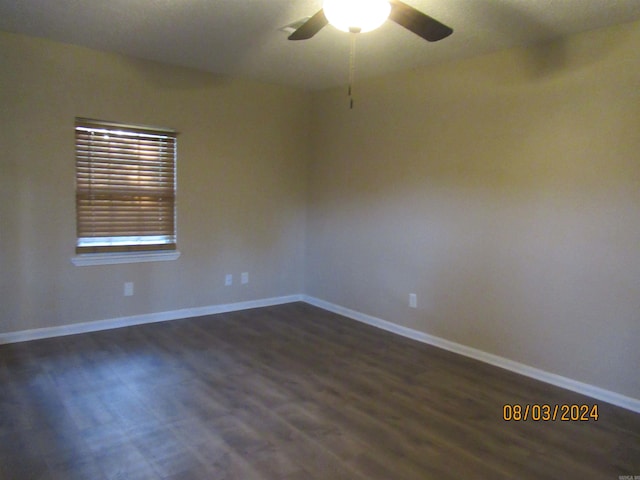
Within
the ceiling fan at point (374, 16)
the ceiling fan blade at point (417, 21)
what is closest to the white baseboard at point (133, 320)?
the ceiling fan at point (374, 16)

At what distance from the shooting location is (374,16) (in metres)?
2.03

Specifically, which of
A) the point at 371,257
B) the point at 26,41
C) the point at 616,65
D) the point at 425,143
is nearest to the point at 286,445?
the point at 371,257

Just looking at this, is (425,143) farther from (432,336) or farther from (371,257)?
(432,336)

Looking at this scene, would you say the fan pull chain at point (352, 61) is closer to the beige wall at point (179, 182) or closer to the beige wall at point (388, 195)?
the beige wall at point (388, 195)

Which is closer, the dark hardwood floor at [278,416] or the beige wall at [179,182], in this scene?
the dark hardwood floor at [278,416]

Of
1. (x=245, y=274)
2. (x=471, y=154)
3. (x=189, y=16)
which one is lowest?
(x=245, y=274)

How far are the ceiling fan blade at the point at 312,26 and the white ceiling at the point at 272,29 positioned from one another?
1.28 feet

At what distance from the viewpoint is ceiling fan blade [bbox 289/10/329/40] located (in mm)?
2252

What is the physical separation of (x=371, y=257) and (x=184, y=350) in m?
1.96

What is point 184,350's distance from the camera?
367cm

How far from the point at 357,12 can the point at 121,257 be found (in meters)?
3.12

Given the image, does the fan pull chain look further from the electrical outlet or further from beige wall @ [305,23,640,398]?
the electrical outlet

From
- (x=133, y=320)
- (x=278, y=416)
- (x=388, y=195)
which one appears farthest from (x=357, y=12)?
(x=133, y=320)

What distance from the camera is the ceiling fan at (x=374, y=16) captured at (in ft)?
6.56
